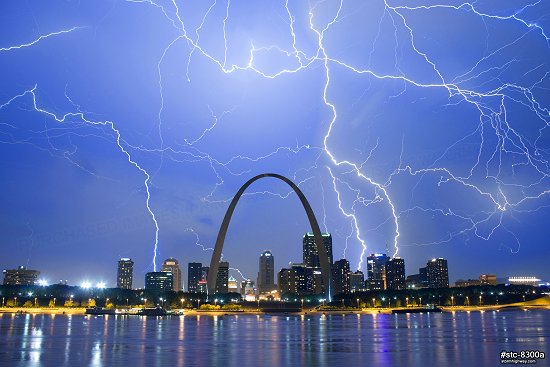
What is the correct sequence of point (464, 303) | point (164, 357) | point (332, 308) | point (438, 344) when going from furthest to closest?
point (464, 303), point (332, 308), point (438, 344), point (164, 357)

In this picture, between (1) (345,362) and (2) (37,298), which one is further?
(2) (37,298)

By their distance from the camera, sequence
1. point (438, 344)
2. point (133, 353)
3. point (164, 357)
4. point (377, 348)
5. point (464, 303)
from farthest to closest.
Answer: point (464, 303) → point (438, 344) → point (377, 348) → point (133, 353) → point (164, 357)

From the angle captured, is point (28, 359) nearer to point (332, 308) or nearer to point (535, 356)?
point (535, 356)

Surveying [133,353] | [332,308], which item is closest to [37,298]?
[332,308]

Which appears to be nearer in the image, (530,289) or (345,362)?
(345,362)

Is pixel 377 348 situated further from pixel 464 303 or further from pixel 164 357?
pixel 464 303

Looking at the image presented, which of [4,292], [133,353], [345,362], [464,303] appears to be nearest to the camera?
[345,362]

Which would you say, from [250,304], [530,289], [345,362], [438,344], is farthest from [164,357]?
[530,289]

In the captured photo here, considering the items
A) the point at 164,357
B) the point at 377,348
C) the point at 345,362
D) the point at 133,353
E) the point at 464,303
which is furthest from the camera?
the point at 464,303
